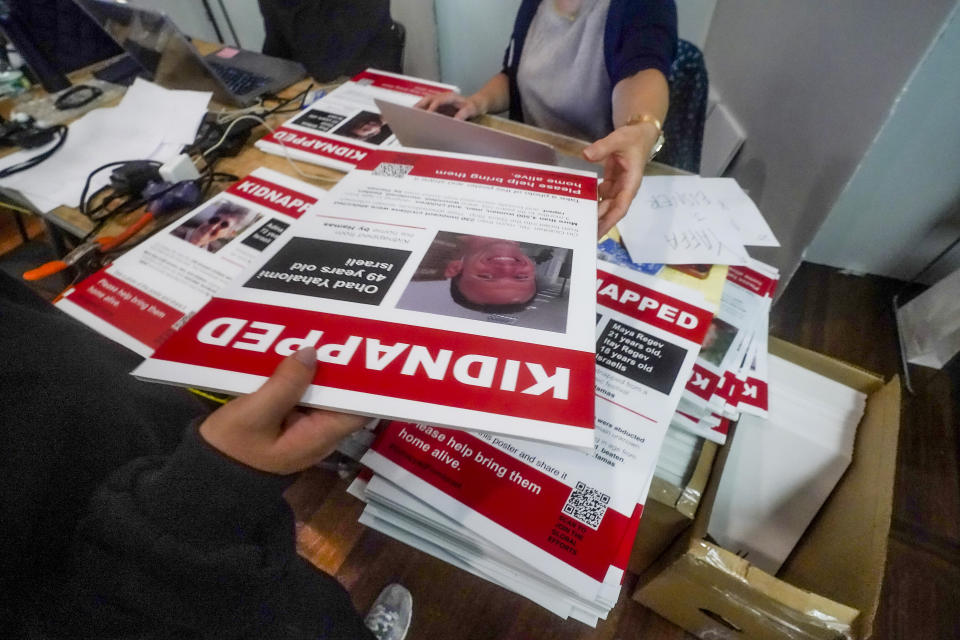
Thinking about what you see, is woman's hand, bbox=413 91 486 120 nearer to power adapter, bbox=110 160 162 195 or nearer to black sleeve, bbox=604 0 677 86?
black sleeve, bbox=604 0 677 86

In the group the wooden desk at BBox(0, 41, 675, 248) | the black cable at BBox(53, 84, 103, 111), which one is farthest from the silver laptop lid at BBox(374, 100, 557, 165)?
the black cable at BBox(53, 84, 103, 111)

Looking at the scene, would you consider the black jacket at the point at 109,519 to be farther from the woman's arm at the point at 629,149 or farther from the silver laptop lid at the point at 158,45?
the silver laptop lid at the point at 158,45

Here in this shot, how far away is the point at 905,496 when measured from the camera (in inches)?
40.8

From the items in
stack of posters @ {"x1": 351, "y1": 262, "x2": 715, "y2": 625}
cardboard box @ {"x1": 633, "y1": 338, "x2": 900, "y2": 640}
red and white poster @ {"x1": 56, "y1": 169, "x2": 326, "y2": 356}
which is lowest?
cardboard box @ {"x1": 633, "y1": 338, "x2": 900, "y2": 640}

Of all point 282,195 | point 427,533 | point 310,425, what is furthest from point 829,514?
point 282,195

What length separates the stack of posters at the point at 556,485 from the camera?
410 millimetres

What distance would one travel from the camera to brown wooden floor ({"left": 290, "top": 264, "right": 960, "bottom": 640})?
0.83 meters

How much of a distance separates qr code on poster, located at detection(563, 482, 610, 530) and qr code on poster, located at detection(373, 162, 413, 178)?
42 centimetres

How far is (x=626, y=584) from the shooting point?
88 centimetres

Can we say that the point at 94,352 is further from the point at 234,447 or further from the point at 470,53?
the point at 470,53

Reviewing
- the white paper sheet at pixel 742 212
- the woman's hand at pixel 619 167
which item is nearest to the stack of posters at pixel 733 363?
the white paper sheet at pixel 742 212

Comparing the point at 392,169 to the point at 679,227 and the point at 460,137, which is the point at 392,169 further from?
the point at 679,227

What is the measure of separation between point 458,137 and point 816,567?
0.87 metres

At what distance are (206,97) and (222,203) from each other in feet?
1.18
